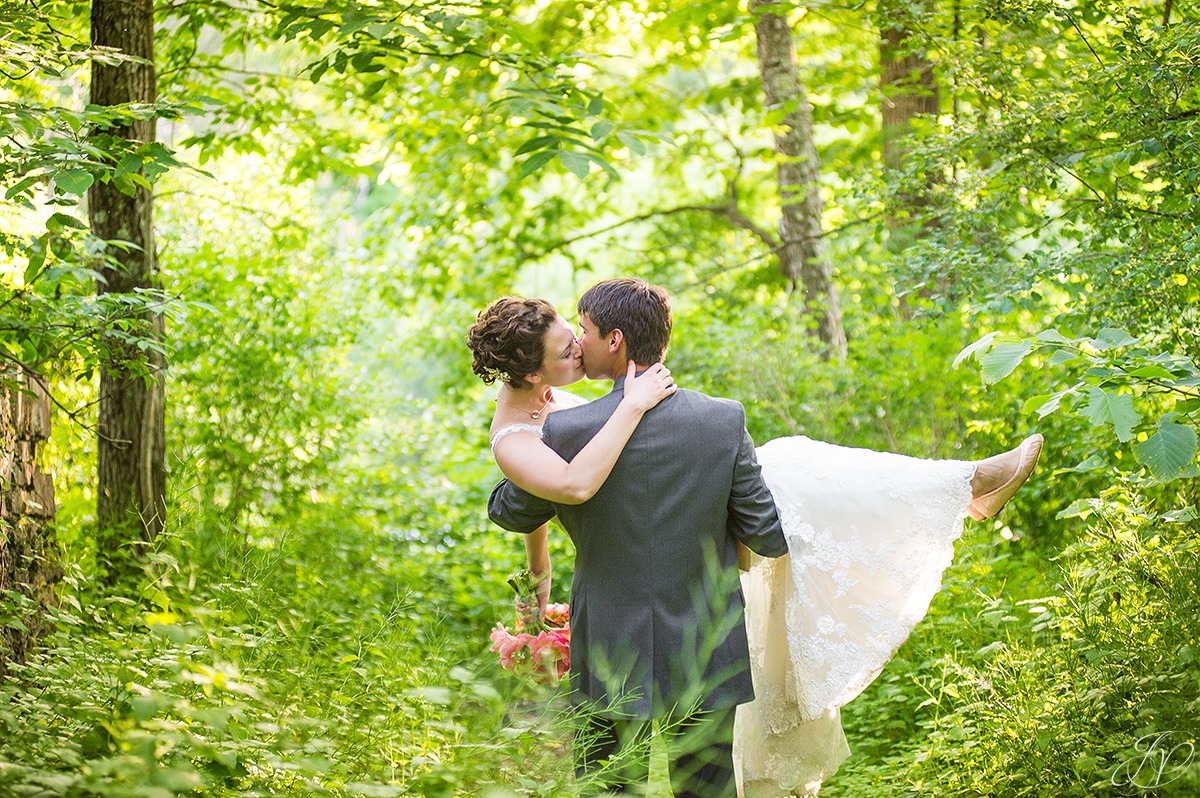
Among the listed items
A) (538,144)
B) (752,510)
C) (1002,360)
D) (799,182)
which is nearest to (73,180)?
(538,144)

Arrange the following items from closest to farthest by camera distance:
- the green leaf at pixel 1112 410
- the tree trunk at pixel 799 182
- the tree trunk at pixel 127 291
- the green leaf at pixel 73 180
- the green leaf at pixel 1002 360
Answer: the green leaf at pixel 1112 410 < the green leaf at pixel 1002 360 < the green leaf at pixel 73 180 < the tree trunk at pixel 127 291 < the tree trunk at pixel 799 182

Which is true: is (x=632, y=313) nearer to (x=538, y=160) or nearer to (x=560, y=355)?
(x=560, y=355)

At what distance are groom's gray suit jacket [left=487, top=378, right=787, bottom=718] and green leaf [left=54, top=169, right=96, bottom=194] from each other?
1357mm

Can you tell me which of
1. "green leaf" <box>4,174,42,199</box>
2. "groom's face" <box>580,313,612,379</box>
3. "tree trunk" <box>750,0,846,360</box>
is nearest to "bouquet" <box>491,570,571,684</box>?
"groom's face" <box>580,313,612,379</box>

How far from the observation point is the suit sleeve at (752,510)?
2629mm

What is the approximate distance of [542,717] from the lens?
230cm

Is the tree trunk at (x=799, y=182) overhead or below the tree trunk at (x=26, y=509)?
overhead

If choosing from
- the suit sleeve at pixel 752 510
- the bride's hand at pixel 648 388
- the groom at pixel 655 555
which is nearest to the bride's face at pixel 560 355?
the groom at pixel 655 555

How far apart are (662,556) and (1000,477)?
3.30ft

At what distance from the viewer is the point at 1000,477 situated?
9.12 feet

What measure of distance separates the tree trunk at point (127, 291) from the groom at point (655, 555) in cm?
198

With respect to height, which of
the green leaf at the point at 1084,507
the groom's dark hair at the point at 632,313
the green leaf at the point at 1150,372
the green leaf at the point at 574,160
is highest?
the green leaf at the point at 574,160

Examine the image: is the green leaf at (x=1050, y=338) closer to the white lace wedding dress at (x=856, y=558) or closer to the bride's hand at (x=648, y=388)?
the white lace wedding dress at (x=856, y=558)

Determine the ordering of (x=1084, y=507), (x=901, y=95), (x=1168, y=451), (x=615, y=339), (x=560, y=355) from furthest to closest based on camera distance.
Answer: (x=901, y=95), (x=1084, y=507), (x=560, y=355), (x=615, y=339), (x=1168, y=451)
